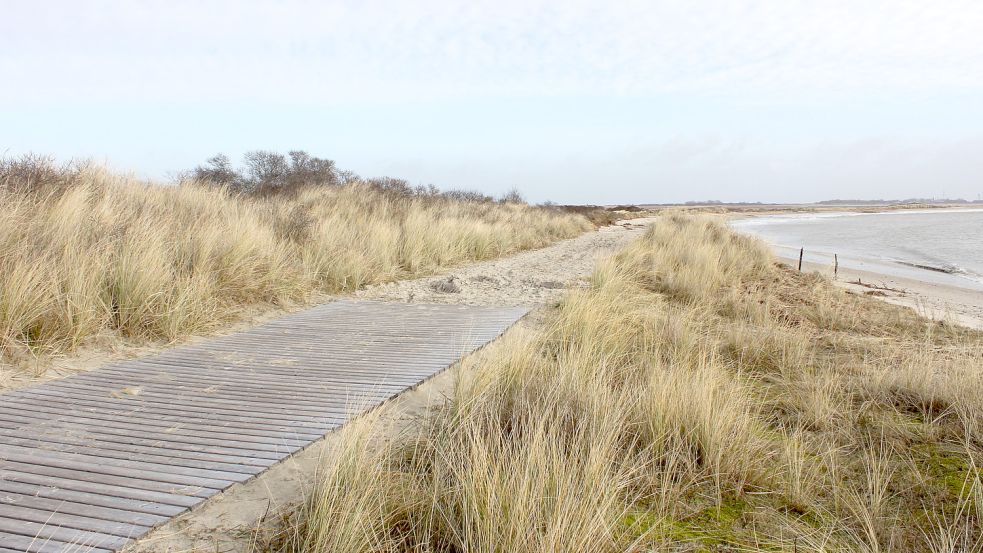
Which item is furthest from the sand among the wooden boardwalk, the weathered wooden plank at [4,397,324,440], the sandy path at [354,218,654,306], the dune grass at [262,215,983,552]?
the weathered wooden plank at [4,397,324,440]

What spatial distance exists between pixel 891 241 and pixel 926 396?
27186 millimetres

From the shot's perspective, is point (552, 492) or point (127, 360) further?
point (127, 360)

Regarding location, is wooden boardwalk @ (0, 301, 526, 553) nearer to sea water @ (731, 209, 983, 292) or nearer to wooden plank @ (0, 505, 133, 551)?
wooden plank @ (0, 505, 133, 551)

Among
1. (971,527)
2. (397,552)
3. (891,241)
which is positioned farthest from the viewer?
(891,241)

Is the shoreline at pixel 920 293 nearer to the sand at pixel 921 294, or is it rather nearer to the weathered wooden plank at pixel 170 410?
the sand at pixel 921 294

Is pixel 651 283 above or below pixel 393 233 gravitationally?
below

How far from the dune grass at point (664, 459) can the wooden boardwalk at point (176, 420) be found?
18.2 inches

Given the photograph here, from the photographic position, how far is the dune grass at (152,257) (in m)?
4.32

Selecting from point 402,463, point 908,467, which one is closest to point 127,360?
point 402,463

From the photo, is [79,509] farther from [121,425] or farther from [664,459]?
[664,459]

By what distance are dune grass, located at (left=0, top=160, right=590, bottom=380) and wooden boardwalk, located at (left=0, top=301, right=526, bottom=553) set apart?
636 mm

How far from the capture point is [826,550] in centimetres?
215

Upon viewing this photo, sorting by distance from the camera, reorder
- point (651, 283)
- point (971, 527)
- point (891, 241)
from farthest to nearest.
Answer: point (891, 241), point (651, 283), point (971, 527)

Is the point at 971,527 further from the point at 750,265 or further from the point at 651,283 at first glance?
the point at 750,265
